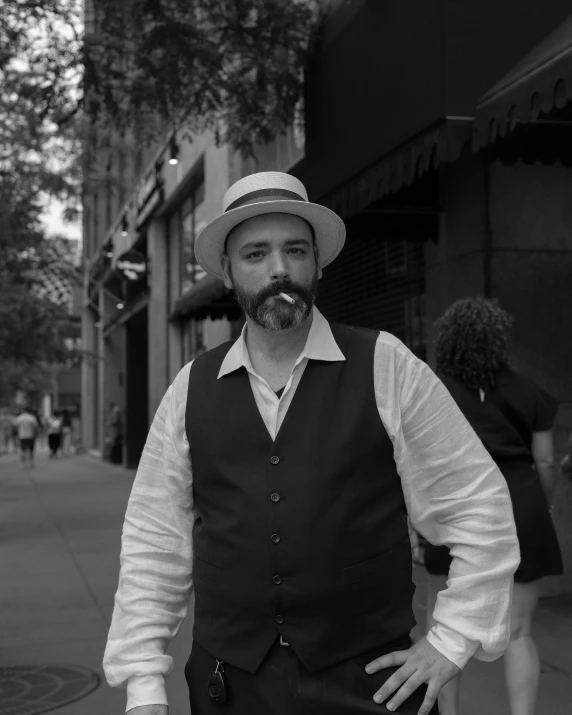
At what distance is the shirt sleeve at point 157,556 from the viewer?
2.28 m

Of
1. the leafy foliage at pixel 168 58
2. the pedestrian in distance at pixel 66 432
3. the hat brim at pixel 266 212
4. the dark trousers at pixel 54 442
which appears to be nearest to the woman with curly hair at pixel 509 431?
the hat brim at pixel 266 212

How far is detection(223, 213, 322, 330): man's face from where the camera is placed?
2.35 metres

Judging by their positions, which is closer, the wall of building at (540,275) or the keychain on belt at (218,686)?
the keychain on belt at (218,686)

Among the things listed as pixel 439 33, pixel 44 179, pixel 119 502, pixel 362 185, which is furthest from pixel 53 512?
pixel 439 33

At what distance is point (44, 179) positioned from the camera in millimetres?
15297

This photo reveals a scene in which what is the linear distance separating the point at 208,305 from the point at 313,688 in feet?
35.6

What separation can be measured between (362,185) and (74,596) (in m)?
4.01

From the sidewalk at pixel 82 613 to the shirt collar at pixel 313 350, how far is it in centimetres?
309

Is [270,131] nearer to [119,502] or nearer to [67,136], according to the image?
[67,136]

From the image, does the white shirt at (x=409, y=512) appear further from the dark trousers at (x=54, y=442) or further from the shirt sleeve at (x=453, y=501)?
the dark trousers at (x=54, y=442)

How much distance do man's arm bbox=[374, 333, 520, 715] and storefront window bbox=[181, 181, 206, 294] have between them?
16.0 meters

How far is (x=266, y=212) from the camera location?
2.40 metres

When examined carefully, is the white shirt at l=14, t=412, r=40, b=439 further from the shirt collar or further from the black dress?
the shirt collar

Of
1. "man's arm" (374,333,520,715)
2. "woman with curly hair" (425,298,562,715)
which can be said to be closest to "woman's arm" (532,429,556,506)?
"woman with curly hair" (425,298,562,715)
